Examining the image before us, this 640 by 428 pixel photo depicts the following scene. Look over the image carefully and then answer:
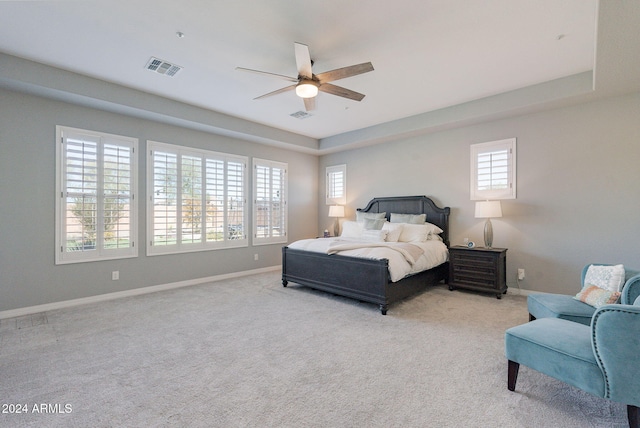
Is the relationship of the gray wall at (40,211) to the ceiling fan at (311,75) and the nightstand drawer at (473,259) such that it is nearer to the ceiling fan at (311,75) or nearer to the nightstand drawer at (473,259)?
the ceiling fan at (311,75)

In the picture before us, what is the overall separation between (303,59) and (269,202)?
392 cm

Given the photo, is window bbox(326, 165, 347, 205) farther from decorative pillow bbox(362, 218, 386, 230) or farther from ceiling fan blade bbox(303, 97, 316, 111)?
ceiling fan blade bbox(303, 97, 316, 111)

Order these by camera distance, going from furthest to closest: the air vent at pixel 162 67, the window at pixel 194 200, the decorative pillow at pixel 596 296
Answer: the window at pixel 194 200 < the air vent at pixel 162 67 < the decorative pillow at pixel 596 296

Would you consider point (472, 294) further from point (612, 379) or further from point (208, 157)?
point (208, 157)

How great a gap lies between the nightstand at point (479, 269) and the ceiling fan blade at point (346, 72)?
321 centimetres

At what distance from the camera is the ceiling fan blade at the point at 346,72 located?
280 cm

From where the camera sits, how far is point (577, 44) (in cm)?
301

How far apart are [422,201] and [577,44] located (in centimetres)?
304

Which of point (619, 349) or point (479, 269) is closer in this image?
point (619, 349)

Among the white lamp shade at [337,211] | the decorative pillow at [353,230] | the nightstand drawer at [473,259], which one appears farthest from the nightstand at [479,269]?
the white lamp shade at [337,211]

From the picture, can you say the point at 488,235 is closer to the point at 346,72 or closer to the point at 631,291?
the point at 631,291

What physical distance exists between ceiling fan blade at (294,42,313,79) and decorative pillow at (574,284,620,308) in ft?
11.0

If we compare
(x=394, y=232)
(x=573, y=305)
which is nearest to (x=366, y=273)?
(x=394, y=232)

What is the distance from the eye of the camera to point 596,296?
8.16ft
